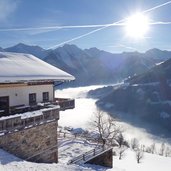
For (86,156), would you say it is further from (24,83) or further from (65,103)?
(24,83)

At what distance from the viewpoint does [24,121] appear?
18.8 m

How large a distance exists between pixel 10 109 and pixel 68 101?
6970 millimetres

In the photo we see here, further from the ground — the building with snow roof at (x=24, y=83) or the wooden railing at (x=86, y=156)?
the building with snow roof at (x=24, y=83)

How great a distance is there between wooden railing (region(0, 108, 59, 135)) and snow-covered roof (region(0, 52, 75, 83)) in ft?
8.69

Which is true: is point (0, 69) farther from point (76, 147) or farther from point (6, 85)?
point (76, 147)

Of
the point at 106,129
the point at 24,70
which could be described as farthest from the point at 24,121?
the point at 106,129

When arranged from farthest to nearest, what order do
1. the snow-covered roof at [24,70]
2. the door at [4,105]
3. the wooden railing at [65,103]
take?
the wooden railing at [65,103], the door at [4,105], the snow-covered roof at [24,70]

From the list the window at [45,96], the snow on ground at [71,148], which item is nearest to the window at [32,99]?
the window at [45,96]

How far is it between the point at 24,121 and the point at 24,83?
5314 mm

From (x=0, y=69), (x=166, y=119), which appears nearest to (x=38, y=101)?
(x=0, y=69)

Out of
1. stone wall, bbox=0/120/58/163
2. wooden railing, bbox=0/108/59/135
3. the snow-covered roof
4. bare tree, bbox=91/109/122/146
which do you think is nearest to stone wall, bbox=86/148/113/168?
stone wall, bbox=0/120/58/163

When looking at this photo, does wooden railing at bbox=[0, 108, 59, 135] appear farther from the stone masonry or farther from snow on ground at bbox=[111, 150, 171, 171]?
snow on ground at bbox=[111, 150, 171, 171]

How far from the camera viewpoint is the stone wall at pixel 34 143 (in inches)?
706

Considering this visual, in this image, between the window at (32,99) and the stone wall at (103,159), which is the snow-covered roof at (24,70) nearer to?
the window at (32,99)
